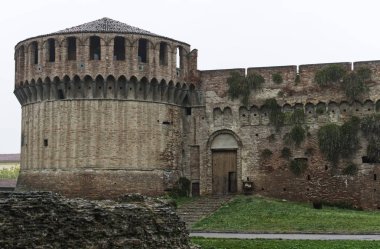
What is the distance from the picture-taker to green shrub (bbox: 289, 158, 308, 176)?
37.5 m

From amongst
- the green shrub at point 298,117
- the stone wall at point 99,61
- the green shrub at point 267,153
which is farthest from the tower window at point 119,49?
the green shrub at point 298,117

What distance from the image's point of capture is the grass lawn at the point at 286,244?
800 inches

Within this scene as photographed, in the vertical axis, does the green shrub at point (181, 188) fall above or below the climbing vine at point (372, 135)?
below

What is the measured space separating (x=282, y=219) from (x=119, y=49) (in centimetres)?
1417

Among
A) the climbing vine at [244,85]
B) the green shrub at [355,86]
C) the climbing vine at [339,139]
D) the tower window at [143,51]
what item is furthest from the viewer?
the climbing vine at [244,85]

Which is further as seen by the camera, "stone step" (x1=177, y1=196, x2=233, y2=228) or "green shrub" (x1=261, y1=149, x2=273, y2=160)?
"green shrub" (x1=261, y1=149, x2=273, y2=160)

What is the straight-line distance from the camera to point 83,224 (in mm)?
15539

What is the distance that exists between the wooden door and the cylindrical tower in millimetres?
2319

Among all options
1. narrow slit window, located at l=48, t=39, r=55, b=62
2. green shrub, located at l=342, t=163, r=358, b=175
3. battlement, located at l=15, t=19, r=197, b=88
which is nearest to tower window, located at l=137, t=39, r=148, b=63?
battlement, located at l=15, t=19, r=197, b=88

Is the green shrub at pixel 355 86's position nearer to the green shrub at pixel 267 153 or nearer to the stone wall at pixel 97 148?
the green shrub at pixel 267 153

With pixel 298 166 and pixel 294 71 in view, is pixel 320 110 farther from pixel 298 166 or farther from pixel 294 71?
pixel 298 166

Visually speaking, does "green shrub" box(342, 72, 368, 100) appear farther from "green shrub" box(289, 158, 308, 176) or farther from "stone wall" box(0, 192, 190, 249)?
"stone wall" box(0, 192, 190, 249)

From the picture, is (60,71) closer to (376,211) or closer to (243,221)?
(243,221)

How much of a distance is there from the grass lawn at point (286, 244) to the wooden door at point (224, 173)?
1640 cm
